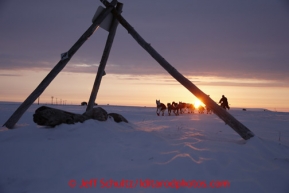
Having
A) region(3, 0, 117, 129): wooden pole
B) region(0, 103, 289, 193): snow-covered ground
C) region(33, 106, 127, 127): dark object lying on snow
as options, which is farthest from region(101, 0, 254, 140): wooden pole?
region(33, 106, 127, 127): dark object lying on snow

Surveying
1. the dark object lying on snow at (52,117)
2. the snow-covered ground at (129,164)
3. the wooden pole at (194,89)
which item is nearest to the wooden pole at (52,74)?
the wooden pole at (194,89)

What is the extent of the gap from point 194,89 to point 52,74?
4152 mm

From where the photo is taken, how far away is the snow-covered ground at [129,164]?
3271mm

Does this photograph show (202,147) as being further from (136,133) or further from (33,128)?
(33,128)

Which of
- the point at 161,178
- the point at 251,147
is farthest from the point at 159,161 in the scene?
the point at 251,147

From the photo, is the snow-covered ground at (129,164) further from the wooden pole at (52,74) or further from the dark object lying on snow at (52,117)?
the wooden pole at (52,74)

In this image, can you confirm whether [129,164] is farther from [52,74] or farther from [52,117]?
[52,74]

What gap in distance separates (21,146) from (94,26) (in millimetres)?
4043

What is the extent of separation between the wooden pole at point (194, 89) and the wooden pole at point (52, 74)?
536mm

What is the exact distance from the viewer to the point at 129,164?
3820 mm

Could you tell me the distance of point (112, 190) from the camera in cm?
317

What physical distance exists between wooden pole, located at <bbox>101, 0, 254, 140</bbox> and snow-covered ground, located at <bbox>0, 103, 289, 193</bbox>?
16.3 inches

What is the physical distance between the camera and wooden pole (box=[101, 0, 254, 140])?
555 cm

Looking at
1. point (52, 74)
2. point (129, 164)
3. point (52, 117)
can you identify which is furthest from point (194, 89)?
point (52, 74)
